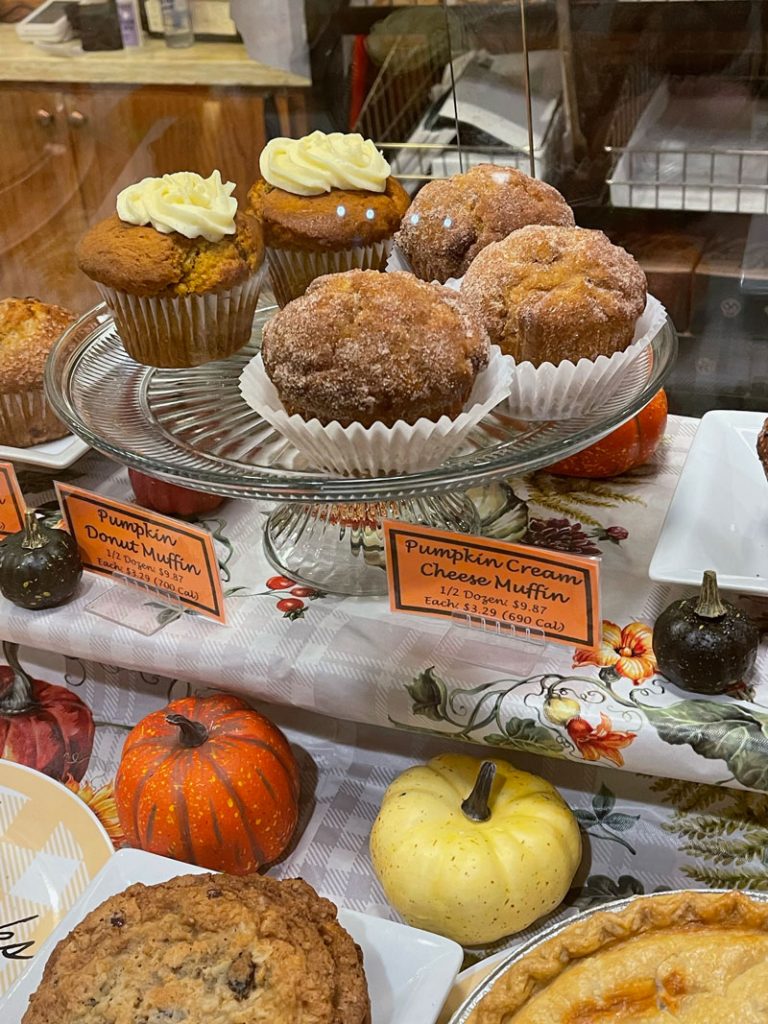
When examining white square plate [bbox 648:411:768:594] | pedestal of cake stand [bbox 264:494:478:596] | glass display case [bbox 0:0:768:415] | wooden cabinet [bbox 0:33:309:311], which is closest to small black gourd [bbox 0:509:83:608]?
pedestal of cake stand [bbox 264:494:478:596]

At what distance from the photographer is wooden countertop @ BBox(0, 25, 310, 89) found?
9.30 ft

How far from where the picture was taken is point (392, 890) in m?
1.21

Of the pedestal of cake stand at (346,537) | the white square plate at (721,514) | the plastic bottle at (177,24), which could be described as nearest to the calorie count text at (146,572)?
the pedestal of cake stand at (346,537)

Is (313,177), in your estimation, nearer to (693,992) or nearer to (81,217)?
(693,992)

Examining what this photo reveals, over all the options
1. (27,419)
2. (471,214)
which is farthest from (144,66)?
(471,214)

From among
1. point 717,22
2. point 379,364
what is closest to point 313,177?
point 379,364

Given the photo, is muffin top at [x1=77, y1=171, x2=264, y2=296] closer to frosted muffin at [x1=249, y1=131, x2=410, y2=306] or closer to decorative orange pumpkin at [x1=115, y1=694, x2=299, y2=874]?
frosted muffin at [x1=249, y1=131, x2=410, y2=306]

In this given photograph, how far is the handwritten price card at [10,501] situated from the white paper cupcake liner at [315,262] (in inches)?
19.9

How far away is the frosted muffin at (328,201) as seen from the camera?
1557 mm

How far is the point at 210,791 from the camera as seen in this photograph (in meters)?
1.27

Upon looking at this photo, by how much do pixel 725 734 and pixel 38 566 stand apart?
86cm

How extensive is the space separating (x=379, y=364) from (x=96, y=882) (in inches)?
26.3

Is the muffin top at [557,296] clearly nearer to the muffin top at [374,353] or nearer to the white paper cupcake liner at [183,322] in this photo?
the muffin top at [374,353]

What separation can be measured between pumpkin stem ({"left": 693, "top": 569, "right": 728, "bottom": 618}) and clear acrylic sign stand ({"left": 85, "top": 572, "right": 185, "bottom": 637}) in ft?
2.13
